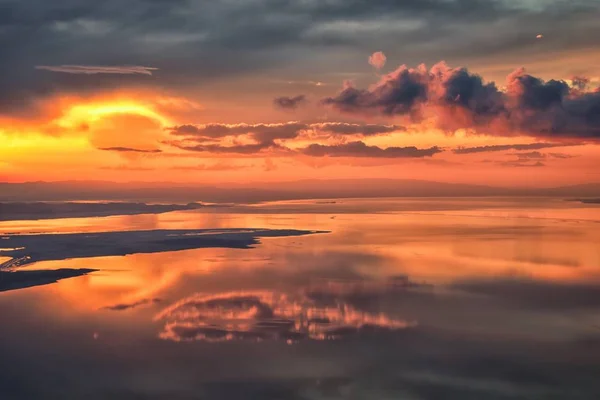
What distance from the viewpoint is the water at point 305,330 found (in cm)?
1380

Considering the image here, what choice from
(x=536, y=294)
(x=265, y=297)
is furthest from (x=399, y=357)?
(x=536, y=294)

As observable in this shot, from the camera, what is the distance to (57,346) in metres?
17.0

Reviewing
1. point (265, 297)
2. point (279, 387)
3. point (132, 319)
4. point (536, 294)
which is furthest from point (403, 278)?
point (279, 387)

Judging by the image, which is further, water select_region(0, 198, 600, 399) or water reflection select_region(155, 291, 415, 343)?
water reflection select_region(155, 291, 415, 343)

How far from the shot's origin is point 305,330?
1822 centimetres

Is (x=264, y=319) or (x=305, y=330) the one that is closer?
(x=305, y=330)

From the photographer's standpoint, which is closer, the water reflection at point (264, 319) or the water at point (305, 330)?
the water at point (305, 330)

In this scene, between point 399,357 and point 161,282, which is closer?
point 399,357

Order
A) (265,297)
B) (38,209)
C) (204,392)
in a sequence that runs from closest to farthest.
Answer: (204,392), (265,297), (38,209)

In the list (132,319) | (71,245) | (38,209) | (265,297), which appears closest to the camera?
(132,319)

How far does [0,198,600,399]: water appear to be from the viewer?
45.3 ft

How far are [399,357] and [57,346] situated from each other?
9616 millimetres

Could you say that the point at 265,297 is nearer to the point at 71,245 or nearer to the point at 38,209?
the point at 71,245

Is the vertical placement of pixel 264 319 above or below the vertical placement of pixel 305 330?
above
